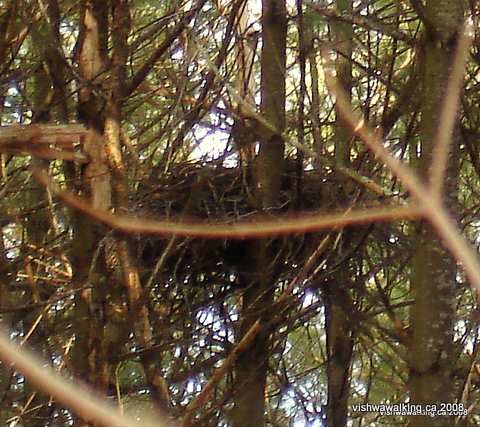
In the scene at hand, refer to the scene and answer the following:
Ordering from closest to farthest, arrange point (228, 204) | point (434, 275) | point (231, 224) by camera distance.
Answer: point (434, 275) → point (231, 224) → point (228, 204)

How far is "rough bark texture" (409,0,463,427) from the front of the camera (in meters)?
1.97

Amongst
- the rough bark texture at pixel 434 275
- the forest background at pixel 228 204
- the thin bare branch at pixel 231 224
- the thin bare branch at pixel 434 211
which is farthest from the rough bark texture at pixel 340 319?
the rough bark texture at pixel 434 275

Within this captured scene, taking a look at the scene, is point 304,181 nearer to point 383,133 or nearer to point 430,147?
point 383,133

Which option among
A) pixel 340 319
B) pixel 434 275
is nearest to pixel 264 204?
pixel 340 319

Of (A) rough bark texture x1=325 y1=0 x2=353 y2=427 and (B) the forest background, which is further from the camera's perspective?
(A) rough bark texture x1=325 y1=0 x2=353 y2=427

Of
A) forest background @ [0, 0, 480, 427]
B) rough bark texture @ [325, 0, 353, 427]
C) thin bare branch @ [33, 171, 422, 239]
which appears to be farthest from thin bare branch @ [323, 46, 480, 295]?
rough bark texture @ [325, 0, 353, 427]

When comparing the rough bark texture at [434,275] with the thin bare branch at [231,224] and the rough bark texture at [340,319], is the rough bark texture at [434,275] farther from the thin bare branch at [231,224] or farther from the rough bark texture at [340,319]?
the rough bark texture at [340,319]

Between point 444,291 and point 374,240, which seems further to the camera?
point 374,240

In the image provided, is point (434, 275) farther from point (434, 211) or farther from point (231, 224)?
point (231, 224)

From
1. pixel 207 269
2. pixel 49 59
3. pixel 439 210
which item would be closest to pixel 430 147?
pixel 439 210

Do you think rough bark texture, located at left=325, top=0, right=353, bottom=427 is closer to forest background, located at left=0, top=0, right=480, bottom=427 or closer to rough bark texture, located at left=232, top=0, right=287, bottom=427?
forest background, located at left=0, top=0, right=480, bottom=427

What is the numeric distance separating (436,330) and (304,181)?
0.83 meters

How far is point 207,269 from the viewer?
2717mm

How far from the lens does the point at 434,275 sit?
1998 millimetres
